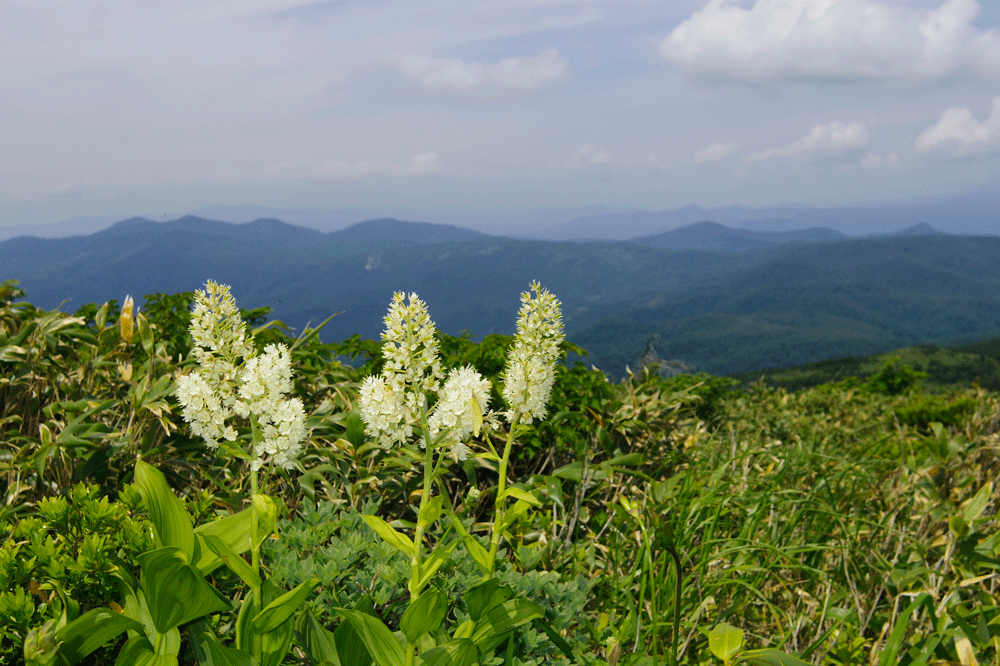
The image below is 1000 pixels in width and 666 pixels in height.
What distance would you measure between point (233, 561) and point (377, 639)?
51 centimetres

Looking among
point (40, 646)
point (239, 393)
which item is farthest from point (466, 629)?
point (40, 646)

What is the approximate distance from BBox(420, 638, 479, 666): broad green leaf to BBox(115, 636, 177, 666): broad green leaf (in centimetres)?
80

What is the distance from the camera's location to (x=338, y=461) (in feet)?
11.5

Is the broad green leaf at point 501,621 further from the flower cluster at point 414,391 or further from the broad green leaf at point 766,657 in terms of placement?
the broad green leaf at point 766,657

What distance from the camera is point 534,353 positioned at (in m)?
2.41

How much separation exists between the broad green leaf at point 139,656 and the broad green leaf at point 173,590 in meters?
0.07

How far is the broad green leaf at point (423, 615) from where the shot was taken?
1.84m

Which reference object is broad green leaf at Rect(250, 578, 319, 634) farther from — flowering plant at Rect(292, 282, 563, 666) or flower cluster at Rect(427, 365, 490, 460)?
flower cluster at Rect(427, 365, 490, 460)

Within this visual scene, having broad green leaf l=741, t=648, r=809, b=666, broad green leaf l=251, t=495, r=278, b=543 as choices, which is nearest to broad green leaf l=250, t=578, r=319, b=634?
broad green leaf l=251, t=495, r=278, b=543

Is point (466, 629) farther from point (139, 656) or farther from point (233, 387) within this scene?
point (233, 387)

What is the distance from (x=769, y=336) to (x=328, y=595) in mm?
201856

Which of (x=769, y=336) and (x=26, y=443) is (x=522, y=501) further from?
(x=769, y=336)

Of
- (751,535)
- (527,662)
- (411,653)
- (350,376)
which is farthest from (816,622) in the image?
(350,376)

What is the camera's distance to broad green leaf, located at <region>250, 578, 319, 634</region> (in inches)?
71.0
